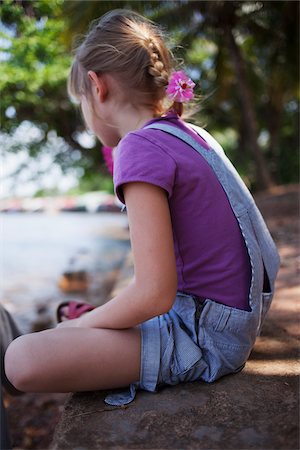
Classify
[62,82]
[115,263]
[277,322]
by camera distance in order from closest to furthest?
[277,322]
[115,263]
[62,82]

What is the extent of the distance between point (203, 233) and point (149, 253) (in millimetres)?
181

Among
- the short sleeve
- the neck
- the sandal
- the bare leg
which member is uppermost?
the neck

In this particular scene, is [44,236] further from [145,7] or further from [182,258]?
[182,258]

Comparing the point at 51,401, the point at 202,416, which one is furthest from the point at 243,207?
the point at 51,401

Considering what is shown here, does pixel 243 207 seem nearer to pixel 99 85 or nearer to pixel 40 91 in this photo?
pixel 99 85

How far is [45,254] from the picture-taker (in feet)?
22.1

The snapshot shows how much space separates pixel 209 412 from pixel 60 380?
0.35m

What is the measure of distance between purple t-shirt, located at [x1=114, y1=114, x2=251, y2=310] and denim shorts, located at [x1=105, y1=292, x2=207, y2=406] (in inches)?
2.4

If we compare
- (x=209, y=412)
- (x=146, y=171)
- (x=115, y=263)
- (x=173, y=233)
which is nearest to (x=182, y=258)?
(x=173, y=233)

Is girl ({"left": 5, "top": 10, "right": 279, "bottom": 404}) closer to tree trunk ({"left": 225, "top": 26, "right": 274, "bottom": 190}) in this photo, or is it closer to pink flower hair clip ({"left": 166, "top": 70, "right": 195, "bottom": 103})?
pink flower hair clip ({"left": 166, "top": 70, "right": 195, "bottom": 103})

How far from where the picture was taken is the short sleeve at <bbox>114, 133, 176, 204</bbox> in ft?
3.74

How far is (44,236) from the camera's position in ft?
27.9

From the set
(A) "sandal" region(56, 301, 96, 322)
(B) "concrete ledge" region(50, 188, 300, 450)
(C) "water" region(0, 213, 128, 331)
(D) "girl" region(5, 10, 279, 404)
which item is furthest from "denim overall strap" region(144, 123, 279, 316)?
(C) "water" region(0, 213, 128, 331)

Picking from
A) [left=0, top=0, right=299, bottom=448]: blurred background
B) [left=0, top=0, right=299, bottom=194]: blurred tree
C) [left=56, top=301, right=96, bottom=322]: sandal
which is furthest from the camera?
[left=0, top=0, right=299, bottom=194]: blurred tree
